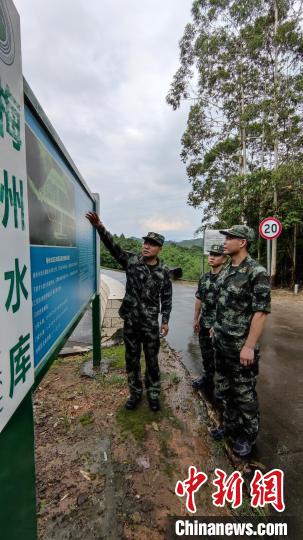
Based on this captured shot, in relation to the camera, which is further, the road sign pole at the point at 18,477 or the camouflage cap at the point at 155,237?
the camouflage cap at the point at 155,237

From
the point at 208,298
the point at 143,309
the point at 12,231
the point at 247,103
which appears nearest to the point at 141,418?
the point at 143,309

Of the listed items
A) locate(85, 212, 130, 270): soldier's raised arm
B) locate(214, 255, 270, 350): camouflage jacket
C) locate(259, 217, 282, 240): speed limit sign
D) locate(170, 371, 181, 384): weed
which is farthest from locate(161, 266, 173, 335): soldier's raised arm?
locate(259, 217, 282, 240): speed limit sign

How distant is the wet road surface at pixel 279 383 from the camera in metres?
2.13

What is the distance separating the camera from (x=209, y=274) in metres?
3.28

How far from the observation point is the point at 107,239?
2.56m

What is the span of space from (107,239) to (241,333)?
1.50m

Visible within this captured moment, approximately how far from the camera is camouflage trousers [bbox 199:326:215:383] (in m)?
3.21

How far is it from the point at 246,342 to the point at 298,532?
1161 mm

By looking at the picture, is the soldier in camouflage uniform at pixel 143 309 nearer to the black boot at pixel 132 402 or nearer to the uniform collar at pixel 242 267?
the black boot at pixel 132 402

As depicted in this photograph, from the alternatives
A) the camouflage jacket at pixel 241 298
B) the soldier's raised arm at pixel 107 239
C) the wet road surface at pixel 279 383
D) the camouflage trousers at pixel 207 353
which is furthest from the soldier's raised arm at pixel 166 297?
the wet road surface at pixel 279 383

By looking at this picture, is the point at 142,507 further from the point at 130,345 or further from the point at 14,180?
the point at 14,180

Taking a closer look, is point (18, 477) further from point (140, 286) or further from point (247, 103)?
point (247, 103)

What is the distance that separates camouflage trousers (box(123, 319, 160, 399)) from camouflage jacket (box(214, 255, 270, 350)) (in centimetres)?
76

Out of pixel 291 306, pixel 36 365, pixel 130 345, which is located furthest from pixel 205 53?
pixel 36 365
